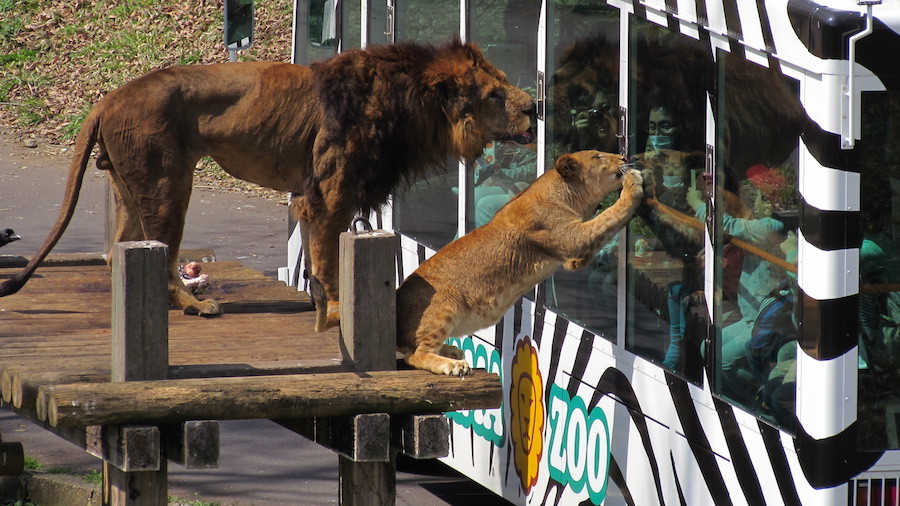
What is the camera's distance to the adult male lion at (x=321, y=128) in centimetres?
510

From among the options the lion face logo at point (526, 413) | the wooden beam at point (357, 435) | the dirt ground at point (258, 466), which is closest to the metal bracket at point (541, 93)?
the lion face logo at point (526, 413)

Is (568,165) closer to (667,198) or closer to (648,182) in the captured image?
(648,182)

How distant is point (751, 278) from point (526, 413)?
71.3 inches

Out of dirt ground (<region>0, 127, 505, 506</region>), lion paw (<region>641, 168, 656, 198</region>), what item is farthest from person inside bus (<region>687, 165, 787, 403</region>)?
dirt ground (<region>0, 127, 505, 506</region>)

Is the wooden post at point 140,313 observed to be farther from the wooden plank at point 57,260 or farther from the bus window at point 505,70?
the wooden plank at point 57,260

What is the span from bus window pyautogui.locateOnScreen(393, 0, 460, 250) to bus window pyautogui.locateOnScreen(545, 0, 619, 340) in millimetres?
934

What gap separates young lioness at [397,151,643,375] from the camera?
14.5ft

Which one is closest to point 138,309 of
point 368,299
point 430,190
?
point 368,299

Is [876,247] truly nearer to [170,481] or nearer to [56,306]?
[56,306]

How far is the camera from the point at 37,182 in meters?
15.4

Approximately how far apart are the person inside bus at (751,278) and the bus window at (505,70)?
1.71 meters

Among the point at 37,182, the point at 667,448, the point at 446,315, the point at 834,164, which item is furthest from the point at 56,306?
the point at 37,182

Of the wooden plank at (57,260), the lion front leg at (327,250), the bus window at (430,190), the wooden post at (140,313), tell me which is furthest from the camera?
the wooden plank at (57,260)

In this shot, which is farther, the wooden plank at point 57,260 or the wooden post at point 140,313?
the wooden plank at point 57,260
